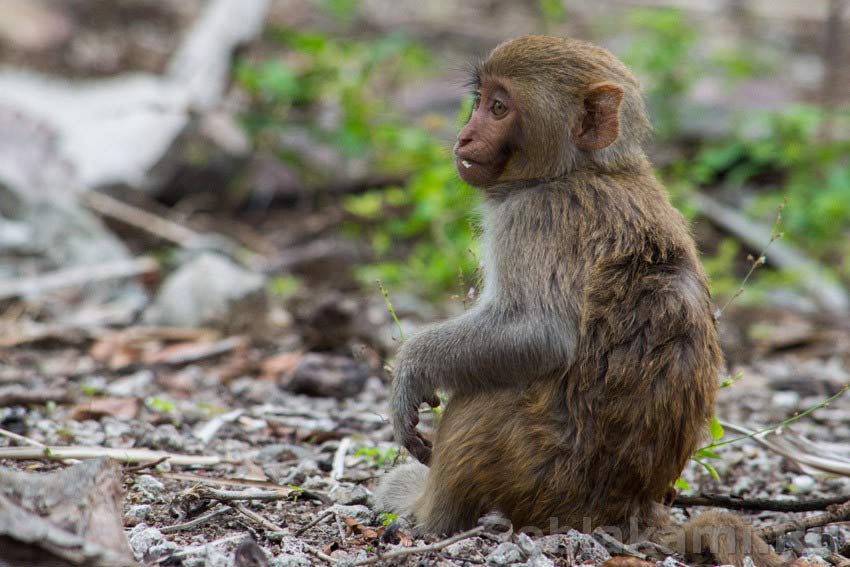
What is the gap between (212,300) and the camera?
25.1 ft

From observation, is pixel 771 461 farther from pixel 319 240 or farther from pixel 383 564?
pixel 319 240

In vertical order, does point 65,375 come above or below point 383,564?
below

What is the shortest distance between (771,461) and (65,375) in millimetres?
4397

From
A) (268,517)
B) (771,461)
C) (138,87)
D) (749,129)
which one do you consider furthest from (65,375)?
(749,129)

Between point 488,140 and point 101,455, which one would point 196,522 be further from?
point 488,140

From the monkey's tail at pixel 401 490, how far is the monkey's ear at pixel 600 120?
61.0 inches

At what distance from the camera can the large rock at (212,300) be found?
299 inches

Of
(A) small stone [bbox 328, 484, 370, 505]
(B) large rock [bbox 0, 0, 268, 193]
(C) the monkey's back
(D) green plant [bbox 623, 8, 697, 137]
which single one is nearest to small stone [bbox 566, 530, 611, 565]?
(C) the monkey's back

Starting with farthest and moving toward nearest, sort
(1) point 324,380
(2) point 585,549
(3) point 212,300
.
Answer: (3) point 212,300, (1) point 324,380, (2) point 585,549

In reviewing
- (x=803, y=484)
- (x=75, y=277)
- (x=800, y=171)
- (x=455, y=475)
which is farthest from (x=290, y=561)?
(x=800, y=171)

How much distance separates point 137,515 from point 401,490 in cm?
108

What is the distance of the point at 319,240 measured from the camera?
10398 millimetres

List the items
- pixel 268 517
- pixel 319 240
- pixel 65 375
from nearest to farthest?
pixel 268 517 → pixel 65 375 → pixel 319 240

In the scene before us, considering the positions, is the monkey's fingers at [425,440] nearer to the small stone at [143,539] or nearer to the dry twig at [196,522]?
the dry twig at [196,522]
